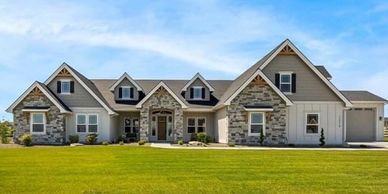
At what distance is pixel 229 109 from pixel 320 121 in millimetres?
6888

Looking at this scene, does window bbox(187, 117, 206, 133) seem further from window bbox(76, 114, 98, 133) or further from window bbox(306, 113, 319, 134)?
window bbox(306, 113, 319, 134)

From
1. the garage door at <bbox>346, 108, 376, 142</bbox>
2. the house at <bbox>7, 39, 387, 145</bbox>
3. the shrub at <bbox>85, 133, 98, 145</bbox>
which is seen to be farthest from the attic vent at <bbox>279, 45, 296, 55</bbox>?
the shrub at <bbox>85, 133, 98, 145</bbox>

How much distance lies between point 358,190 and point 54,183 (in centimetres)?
751

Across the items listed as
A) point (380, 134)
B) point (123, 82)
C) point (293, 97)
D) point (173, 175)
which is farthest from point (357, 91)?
point (173, 175)

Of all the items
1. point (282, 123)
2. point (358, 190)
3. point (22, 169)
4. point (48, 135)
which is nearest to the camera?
point (358, 190)

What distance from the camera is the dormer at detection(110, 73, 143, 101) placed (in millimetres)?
41531

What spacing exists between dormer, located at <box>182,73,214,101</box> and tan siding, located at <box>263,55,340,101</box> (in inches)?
301

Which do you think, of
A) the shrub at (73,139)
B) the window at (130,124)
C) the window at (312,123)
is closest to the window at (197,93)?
the window at (130,124)

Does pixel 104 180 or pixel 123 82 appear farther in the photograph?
pixel 123 82

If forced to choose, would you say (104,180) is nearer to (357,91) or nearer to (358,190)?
(358,190)

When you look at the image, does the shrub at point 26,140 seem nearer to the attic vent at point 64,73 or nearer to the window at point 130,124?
the attic vent at point 64,73

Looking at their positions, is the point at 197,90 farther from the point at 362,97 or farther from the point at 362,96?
the point at 362,96

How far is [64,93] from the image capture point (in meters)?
37.9

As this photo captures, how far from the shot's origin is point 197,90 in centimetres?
4162
